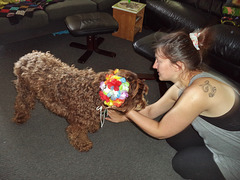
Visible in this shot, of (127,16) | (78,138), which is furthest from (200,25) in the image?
(78,138)

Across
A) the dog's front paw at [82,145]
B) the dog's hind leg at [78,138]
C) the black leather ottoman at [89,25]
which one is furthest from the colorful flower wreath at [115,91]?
the black leather ottoman at [89,25]

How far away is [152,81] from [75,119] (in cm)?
145

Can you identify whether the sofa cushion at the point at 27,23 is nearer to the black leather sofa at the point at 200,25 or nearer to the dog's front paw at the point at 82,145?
the black leather sofa at the point at 200,25

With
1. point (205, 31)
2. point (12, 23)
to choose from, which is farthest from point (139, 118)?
point (12, 23)

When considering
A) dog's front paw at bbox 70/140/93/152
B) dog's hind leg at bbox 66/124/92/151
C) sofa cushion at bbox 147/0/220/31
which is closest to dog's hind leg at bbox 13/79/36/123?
dog's hind leg at bbox 66/124/92/151

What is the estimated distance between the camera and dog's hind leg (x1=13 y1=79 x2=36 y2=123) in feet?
5.97

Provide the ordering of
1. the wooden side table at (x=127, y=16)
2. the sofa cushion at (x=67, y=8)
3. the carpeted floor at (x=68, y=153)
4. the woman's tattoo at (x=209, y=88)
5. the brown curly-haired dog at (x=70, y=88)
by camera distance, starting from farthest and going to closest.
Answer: the wooden side table at (x=127, y=16) < the sofa cushion at (x=67, y=8) < the carpeted floor at (x=68, y=153) < the brown curly-haired dog at (x=70, y=88) < the woman's tattoo at (x=209, y=88)

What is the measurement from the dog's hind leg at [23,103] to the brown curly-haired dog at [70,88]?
3 cm

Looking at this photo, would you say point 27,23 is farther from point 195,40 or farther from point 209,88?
point 209,88

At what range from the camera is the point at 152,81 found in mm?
2760

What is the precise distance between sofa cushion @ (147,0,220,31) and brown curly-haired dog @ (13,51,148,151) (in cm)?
193

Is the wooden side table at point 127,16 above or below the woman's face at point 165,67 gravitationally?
below

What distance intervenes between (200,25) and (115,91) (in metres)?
2.21

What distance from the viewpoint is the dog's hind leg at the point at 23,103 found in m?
1.82
